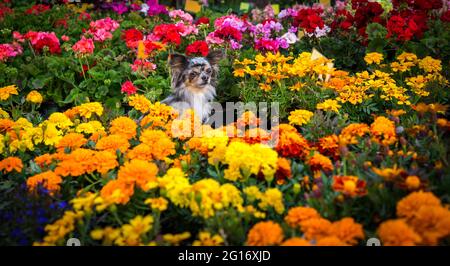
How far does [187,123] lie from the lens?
335 cm

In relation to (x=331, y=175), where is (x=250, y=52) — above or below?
above

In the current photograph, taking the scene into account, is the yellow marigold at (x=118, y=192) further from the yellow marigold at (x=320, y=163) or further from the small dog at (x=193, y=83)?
the small dog at (x=193, y=83)

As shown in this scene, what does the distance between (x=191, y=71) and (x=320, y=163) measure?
137 cm

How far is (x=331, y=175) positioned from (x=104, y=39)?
315cm

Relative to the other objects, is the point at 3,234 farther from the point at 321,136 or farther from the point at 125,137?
the point at 321,136

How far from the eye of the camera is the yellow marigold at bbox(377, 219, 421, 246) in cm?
193

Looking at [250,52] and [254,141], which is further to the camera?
[250,52]

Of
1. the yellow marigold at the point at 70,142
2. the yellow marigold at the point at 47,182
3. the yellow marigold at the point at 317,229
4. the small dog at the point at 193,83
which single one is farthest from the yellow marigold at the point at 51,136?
the yellow marigold at the point at 317,229

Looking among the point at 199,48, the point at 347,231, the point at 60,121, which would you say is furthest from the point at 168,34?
the point at 347,231

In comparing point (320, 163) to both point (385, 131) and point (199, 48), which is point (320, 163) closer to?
point (385, 131)
